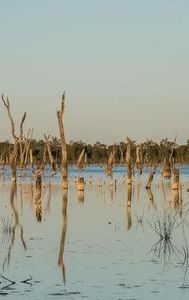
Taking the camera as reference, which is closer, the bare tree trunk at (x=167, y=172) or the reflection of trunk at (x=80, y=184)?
the reflection of trunk at (x=80, y=184)

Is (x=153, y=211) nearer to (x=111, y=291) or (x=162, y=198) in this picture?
(x=162, y=198)

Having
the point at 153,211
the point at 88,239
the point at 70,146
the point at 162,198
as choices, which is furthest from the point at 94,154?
the point at 88,239

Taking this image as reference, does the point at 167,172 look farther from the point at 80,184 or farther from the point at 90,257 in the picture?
the point at 90,257

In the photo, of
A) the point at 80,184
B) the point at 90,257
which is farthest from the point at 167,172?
the point at 90,257

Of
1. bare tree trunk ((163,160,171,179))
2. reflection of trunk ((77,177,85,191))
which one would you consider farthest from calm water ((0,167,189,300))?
bare tree trunk ((163,160,171,179))

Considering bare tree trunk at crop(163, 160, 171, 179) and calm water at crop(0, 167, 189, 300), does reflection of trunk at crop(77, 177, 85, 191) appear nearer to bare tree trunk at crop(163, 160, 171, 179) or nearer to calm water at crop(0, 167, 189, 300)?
calm water at crop(0, 167, 189, 300)

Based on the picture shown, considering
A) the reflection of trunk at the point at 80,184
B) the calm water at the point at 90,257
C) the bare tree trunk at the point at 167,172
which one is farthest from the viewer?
the bare tree trunk at the point at 167,172

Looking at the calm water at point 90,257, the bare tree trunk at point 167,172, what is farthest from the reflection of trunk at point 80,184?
the bare tree trunk at point 167,172

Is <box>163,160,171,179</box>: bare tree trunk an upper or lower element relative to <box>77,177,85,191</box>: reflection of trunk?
upper

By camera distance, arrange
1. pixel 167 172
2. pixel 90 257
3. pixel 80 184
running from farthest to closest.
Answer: pixel 167 172
pixel 80 184
pixel 90 257

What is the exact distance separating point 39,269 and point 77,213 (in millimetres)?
16195

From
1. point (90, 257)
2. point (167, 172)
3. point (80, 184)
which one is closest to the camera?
point (90, 257)

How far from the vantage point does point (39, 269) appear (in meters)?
16.5

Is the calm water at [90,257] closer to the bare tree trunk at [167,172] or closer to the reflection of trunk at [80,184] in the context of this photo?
the reflection of trunk at [80,184]
